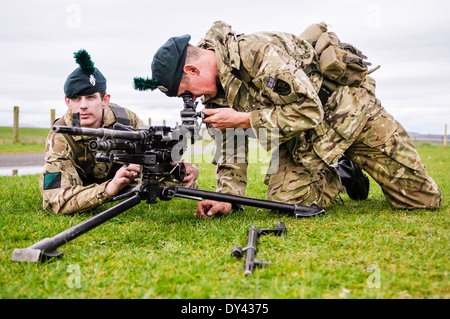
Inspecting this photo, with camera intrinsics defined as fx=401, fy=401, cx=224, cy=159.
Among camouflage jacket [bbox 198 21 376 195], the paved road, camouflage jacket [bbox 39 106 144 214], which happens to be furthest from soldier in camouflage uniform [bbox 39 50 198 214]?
the paved road

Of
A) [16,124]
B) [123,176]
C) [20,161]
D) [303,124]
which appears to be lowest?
[20,161]

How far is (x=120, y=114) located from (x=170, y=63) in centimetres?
153

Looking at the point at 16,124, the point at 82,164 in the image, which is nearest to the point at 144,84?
the point at 82,164

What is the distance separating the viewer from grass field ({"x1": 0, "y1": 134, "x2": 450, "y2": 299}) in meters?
2.22

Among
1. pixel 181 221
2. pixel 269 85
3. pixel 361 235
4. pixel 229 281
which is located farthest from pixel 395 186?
pixel 229 281

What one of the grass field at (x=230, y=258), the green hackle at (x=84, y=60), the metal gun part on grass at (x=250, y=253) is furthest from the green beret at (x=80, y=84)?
the metal gun part on grass at (x=250, y=253)

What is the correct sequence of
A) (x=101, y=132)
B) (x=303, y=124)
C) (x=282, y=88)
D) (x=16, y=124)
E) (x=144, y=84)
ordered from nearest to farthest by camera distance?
1. (x=101, y=132)
2. (x=144, y=84)
3. (x=282, y=88)
4. (x=303, y=124)
5. (x=16, y=124)

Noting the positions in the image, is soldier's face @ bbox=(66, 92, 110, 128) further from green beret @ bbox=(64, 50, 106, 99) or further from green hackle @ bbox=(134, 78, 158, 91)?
green hackle @ bbox=(134, 78, 158, 91)

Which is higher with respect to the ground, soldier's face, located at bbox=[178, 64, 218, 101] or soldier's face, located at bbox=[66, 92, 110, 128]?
soldier's face, located at bbox=[178, 64, 218, 101]

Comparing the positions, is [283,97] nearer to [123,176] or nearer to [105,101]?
[123,176]

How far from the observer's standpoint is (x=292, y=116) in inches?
145

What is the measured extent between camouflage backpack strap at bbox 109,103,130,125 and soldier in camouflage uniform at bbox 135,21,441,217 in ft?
3.46

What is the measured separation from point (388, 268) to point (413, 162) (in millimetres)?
2150

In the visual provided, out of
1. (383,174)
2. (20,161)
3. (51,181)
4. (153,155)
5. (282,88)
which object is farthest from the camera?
(20,161)
